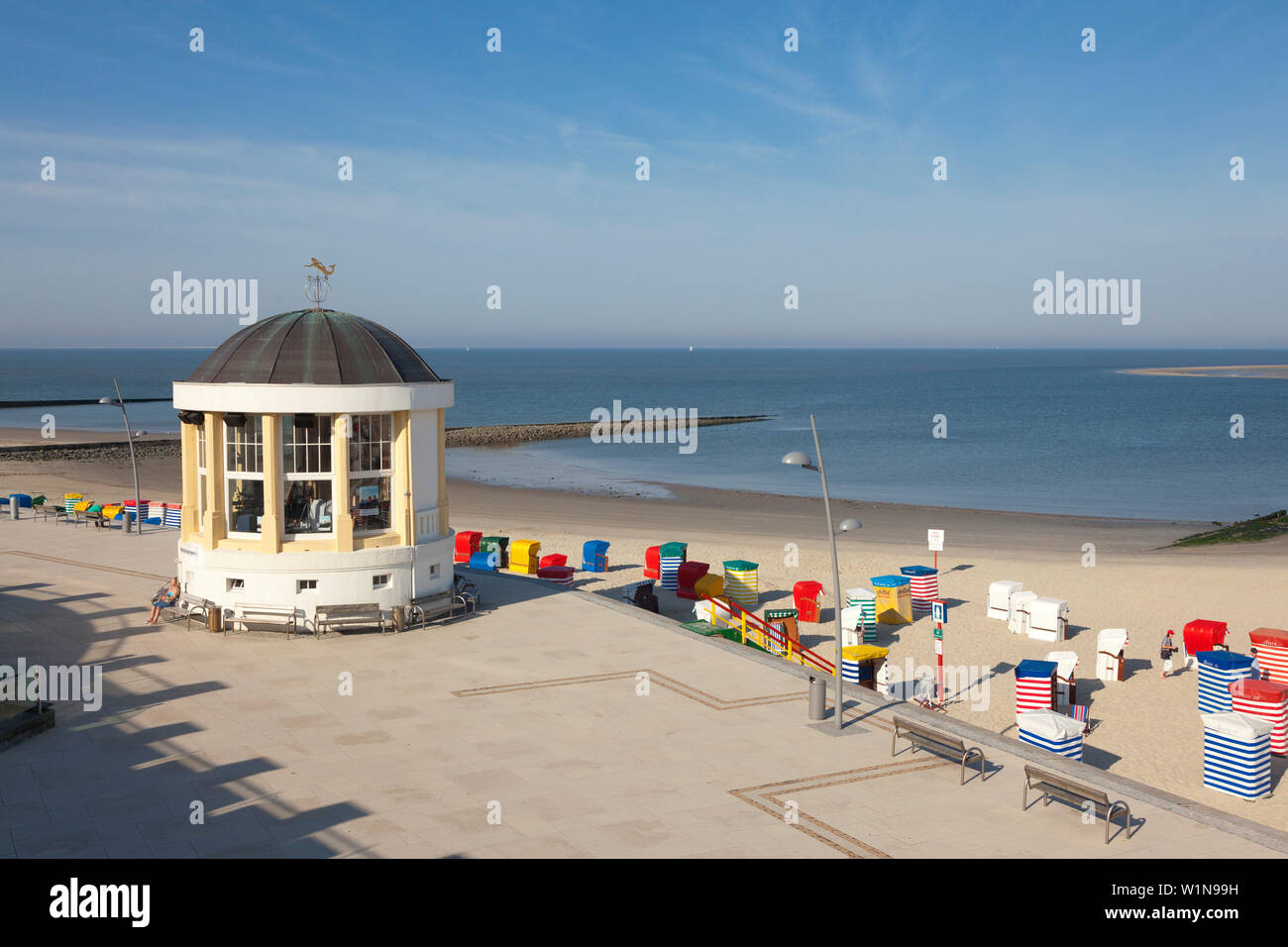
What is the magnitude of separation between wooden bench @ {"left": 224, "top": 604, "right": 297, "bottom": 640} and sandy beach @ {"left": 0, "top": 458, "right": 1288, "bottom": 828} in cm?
1036

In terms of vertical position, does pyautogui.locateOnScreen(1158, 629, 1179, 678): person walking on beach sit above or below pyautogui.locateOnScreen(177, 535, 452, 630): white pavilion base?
below

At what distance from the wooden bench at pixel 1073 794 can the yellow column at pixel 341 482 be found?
13.1m

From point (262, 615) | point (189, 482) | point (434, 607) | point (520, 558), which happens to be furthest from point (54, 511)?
point (434, 607)

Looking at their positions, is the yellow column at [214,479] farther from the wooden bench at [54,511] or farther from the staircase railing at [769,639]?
the wooden bench at [54,511]

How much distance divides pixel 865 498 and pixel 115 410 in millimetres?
99224

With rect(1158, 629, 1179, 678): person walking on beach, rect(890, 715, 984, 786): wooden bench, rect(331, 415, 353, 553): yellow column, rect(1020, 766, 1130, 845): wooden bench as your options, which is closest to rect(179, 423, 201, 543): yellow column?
rect(331, 415, 353, 553): yellow column

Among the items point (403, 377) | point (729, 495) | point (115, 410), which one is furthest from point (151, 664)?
point (115, 410)

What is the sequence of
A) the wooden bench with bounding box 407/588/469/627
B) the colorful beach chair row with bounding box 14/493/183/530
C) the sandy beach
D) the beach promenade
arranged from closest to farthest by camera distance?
the beach promenade
the sandy beach
the wooden bench with bounding box 407/588/469/627
the colorful beach chair row with bounding box 14/493/183/530

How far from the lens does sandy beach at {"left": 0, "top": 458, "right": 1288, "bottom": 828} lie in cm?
1894

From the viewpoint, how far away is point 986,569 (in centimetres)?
3331

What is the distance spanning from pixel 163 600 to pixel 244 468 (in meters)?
3.49

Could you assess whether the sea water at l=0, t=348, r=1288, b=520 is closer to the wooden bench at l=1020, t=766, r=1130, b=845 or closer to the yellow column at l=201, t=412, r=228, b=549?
the yellow column at l=201, t=412, r=228, b=549
